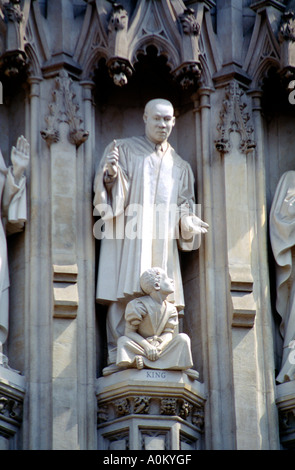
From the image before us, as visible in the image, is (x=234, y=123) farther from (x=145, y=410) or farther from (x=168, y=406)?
(x=145, y=410)

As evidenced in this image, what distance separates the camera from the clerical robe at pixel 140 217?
23.1 metres

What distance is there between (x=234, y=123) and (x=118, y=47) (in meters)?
1.75

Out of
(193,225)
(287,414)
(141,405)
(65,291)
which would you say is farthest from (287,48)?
(141,405)

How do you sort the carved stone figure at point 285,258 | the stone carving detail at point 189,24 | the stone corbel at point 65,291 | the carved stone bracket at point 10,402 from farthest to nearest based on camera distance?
the stone carving detail at point 189,24 → the carved stone figure at point 285,258 → the stone corbel at point 65,291 → the carved stone bracket at point 10,402

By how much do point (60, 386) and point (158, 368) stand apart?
117cm

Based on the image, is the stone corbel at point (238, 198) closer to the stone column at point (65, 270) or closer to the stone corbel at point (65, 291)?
the stone column at point (65, 270)

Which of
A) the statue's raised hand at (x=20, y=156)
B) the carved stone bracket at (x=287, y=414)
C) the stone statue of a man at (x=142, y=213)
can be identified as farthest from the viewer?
the statue's raised hand at (x=20, y=156)

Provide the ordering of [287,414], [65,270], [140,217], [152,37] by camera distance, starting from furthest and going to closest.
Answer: [152,37] < [140,217] < [287,414] < [65,270]

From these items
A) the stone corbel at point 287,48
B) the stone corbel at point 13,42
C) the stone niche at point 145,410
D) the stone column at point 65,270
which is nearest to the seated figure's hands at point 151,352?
the stone niche at point 145,410

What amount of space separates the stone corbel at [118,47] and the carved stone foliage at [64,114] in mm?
580

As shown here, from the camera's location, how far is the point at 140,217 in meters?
23.3

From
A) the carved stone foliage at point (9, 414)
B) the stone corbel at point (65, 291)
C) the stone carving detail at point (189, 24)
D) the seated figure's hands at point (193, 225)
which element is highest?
the stone carving detail at point (189, 24)

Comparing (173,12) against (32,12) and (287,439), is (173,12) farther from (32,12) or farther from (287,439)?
(287,439)

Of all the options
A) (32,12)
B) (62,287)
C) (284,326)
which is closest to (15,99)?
(32,12)
